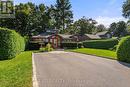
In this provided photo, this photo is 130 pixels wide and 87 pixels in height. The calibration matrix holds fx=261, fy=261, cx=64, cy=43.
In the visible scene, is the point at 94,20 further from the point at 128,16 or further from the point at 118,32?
the point at 128,16

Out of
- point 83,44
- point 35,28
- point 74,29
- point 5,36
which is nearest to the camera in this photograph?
point 5,36

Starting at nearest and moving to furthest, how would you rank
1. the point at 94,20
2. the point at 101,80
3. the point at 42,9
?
the point at 101,80
the point at 42,9
the point at 94,20

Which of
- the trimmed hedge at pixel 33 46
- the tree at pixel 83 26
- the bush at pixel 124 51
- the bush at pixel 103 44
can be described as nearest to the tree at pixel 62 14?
the tree at pixel 83 26

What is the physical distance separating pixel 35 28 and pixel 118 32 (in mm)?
44968

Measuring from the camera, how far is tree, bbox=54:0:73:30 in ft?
301

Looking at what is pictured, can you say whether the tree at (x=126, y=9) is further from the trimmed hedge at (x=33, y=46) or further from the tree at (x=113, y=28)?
the trimmed hedge at (x=33, y=46)

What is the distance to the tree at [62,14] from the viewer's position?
91744 millimetres

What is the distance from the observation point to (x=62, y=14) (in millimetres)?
92375

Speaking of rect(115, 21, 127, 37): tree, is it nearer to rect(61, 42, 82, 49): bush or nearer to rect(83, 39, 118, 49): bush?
rect(83, 39, 118, 49): bush

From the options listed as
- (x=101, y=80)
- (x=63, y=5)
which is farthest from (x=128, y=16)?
(x=101, y=80)

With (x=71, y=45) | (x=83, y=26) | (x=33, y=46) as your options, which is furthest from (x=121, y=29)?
→ (x=33, y=46)

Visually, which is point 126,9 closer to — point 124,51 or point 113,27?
point 113,27

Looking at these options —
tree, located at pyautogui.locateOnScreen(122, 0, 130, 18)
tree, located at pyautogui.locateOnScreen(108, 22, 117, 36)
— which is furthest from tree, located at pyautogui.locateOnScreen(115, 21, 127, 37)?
tree, located at pyautogui.locateOnScreen(122, 0, 130, 18)

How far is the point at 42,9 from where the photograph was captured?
262 ft
